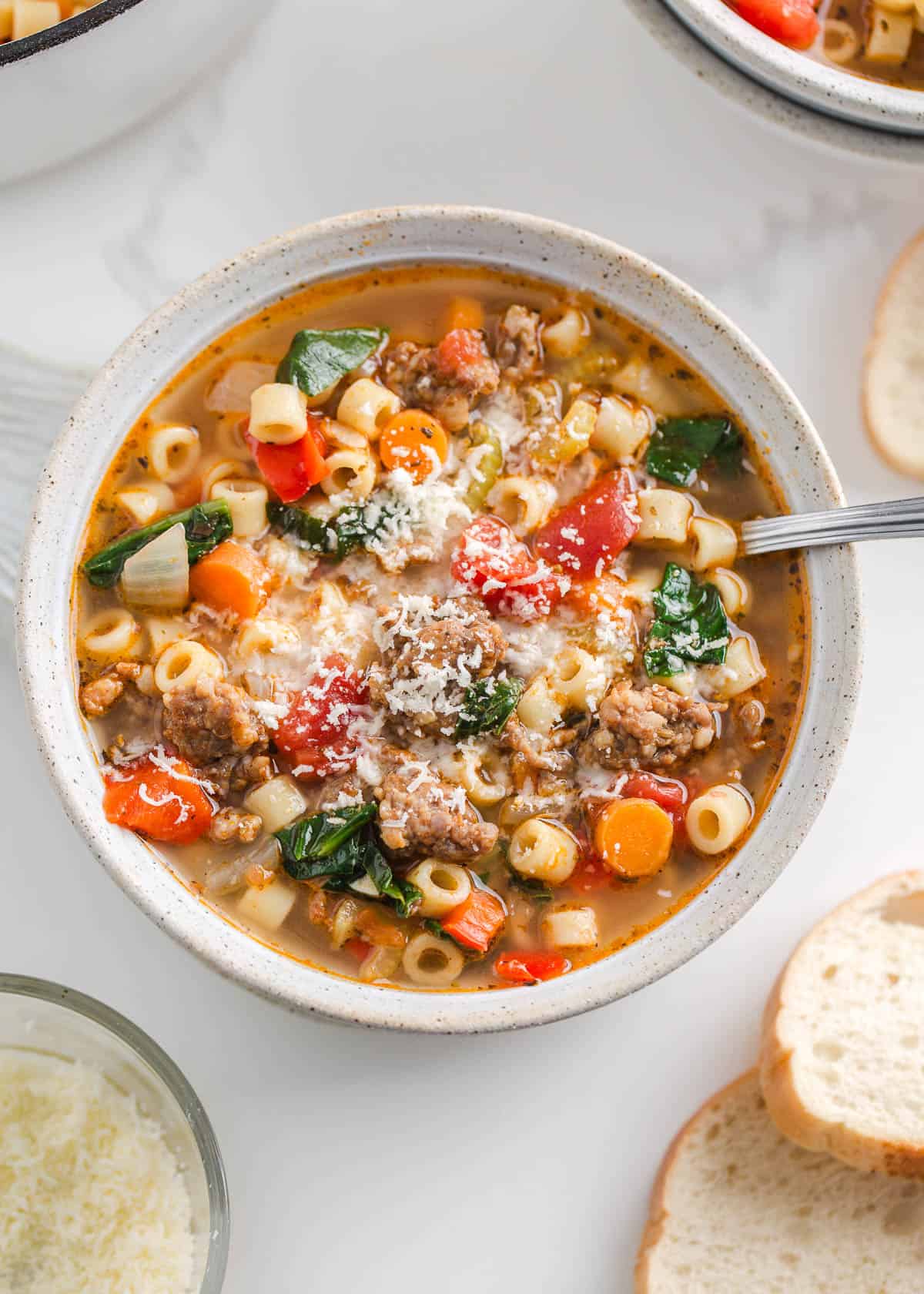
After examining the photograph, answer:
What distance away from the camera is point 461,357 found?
351 cm

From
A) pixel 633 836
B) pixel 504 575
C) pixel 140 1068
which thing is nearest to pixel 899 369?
pixel 504 575

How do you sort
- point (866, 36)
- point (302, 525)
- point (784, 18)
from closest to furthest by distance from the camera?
1. point (302, 525)
2. point (784, 18)
3. point (866, 36)

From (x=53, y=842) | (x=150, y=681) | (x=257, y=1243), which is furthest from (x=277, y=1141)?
(x=150, y=681)

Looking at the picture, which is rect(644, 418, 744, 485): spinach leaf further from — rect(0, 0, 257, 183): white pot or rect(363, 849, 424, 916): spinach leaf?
rect(0, 0, 257, 183): white pot

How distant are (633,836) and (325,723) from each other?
87 cm

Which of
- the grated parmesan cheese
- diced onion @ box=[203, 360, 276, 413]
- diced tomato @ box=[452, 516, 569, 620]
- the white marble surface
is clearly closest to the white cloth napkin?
the white marble surface

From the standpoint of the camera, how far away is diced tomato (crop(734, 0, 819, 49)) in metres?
Result: 3.92

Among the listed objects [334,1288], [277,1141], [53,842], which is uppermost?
[53,842]

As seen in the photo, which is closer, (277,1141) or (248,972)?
(248,972)

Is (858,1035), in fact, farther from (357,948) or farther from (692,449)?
(692,449)

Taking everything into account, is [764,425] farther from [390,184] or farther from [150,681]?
[150,681]

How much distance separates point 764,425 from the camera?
3.45m

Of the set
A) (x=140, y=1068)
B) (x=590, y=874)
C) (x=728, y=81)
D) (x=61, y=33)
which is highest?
(x=728, y=81)

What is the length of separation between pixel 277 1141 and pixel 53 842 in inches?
43.7
